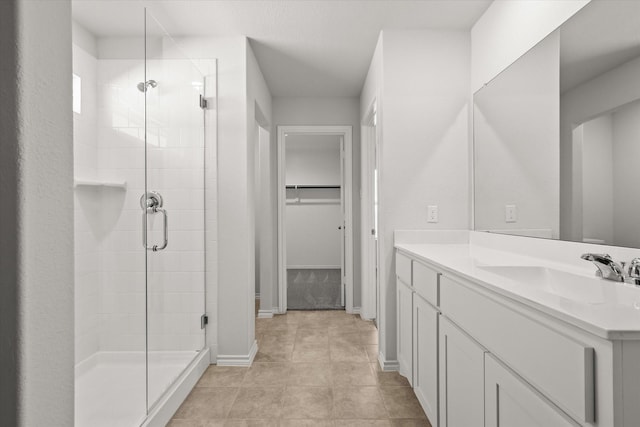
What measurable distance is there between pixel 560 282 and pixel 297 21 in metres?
2.20

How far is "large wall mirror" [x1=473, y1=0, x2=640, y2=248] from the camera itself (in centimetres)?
123

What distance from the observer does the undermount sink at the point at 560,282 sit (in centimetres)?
118

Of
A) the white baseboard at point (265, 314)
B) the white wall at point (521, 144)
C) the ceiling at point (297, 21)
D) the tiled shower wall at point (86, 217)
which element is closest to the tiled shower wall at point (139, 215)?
the tiled shower wall at point (86, 217)

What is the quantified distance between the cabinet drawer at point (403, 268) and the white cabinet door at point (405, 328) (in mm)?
38

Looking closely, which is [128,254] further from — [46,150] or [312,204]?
[312,204]

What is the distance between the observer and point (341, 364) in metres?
2.62

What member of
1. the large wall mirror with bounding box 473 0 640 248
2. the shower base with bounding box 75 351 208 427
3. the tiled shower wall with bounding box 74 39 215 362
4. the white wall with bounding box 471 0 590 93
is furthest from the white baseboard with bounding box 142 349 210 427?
the white wall with bounding box 471 0 590 93

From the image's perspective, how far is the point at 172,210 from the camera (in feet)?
7.45

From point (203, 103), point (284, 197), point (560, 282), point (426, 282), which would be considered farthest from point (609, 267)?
point (284, 197)

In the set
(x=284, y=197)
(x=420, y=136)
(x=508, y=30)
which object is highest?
(x=508, y=30)

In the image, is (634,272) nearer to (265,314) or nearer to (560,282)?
(560,282)

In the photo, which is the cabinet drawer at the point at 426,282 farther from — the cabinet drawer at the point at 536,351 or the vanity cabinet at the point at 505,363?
the cabinet drawer at the point at 536,351

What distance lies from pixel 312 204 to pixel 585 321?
6445mm

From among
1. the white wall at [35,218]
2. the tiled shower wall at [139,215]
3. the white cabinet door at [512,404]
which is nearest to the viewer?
the white wall at [35,218]
